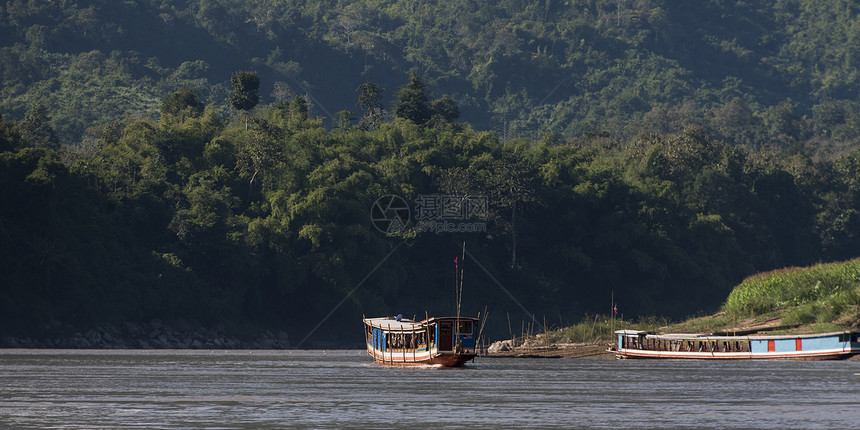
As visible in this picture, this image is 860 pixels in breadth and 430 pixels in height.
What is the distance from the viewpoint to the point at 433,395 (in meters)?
49.4

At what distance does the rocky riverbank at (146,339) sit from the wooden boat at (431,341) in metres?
35.9

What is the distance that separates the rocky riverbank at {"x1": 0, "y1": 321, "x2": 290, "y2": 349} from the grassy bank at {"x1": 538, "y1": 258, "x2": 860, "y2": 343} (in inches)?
1453

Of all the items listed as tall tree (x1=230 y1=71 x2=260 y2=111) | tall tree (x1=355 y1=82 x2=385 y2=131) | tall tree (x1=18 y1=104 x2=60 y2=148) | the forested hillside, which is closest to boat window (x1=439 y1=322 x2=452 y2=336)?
the forested hillside

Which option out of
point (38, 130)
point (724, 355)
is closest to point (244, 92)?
point (38, 130)

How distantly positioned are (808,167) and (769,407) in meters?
121

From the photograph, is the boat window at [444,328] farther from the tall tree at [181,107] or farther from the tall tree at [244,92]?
the tall tree at [244,92]

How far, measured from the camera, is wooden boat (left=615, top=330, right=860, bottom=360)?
62.5 metres

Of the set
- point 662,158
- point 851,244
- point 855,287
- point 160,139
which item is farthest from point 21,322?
point 851,244

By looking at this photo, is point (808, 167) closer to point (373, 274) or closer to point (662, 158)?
point (662, 158)

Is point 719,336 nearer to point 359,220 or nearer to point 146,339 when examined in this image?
point 359,220

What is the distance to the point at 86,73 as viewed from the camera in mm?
193250

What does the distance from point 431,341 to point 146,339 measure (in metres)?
43.6

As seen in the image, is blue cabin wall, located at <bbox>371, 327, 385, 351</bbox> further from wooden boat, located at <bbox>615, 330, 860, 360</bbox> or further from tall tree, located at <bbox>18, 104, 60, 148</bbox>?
tall tree, located at <bbox>18, 104, 60, 148</bbox>

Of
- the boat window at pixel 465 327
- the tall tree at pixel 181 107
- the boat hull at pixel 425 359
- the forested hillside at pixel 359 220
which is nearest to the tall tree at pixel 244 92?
the forested hillside at pixel 359 220
